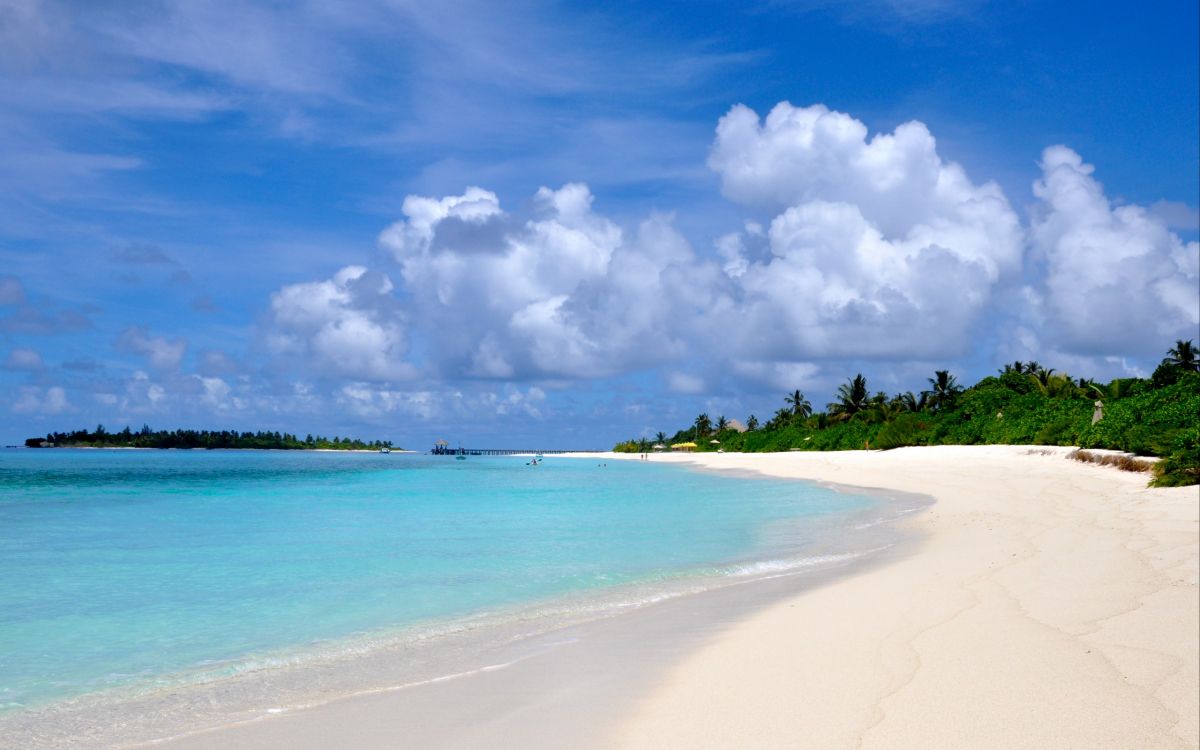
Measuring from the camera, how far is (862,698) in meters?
4.99

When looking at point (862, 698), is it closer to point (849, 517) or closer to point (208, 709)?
point (208, 709)

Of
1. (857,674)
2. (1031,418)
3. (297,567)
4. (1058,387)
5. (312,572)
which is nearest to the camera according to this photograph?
(857,674)

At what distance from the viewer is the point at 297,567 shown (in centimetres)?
1394

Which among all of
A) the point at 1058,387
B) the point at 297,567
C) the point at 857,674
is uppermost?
the point at 1058,387

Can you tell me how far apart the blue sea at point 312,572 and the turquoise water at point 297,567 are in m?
0.04

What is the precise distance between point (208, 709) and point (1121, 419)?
94.9 feet

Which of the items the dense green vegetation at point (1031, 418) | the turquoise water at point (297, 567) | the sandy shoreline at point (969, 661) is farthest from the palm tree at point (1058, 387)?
the sandy shoreline at point (969, 661)

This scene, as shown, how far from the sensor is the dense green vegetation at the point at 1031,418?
2191cm

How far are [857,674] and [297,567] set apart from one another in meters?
→ 11.1

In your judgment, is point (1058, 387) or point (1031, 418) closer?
point (1031, 418)

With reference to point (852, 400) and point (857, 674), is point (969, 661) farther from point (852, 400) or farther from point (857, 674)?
point (852, 400)

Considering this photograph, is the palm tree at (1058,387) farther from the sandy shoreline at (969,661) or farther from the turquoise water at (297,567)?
the sandy shoreline at (969,661)

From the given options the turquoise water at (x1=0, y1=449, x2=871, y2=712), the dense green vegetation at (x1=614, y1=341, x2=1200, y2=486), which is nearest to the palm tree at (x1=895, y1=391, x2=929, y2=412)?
the dense green vegetation at (x1=614, y1=341, x2=1200, y2=486)

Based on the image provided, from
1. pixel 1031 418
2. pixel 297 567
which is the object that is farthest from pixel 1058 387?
pixel 297 567
